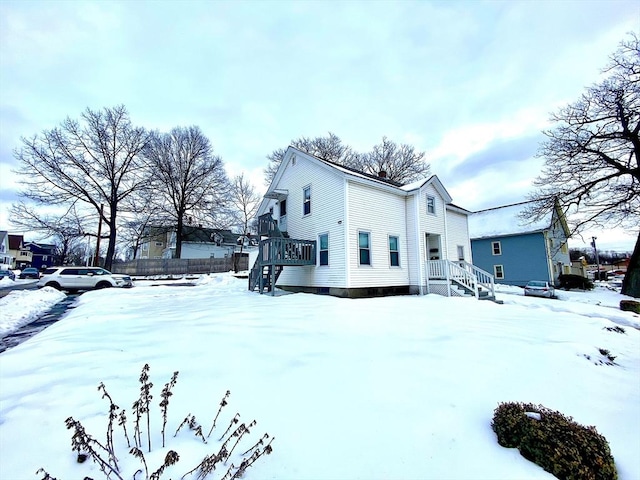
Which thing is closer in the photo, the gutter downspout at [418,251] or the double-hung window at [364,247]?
the double-hung window at [364,247]

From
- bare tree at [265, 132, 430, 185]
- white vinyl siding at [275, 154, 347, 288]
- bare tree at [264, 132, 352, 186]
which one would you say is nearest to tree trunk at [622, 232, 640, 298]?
white vinyl siding at [275, 154, 347, 288]

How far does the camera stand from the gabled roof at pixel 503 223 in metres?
22.4

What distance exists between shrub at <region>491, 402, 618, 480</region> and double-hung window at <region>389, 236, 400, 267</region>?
993cm

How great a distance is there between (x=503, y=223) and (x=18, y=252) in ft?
280

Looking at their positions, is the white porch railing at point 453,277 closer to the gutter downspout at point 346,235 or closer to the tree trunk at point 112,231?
the gutter downspout at point 346,235

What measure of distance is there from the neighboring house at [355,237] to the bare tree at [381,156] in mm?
16084

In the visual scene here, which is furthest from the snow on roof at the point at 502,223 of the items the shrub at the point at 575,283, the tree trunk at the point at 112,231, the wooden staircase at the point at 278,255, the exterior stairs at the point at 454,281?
the tree trunk at the point at 112,231

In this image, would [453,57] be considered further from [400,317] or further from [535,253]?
[535,253]

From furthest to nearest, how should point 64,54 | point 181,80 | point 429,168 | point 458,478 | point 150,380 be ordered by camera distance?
point 429,168 → point 181,80 → point 64,54 → point 150,380 → point 458,478

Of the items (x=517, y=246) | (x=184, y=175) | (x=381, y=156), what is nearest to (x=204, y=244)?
(x=184, y=175)

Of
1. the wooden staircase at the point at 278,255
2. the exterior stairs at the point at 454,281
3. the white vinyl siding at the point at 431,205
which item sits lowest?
the exterior stairs at the point at 454,281

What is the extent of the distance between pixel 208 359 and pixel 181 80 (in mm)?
12818

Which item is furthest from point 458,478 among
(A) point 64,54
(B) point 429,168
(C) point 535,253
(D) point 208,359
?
(B) point 429,168

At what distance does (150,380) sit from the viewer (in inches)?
129
